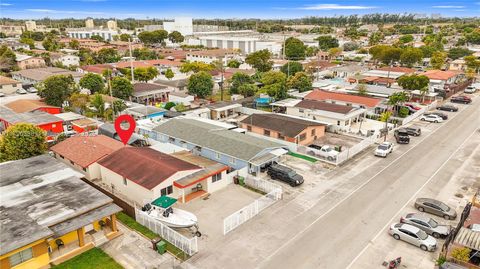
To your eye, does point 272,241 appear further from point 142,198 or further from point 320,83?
point 320,83

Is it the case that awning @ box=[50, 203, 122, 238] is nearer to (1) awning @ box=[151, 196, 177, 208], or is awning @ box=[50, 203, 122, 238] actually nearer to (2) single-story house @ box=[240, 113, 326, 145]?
(1) awning @ box=[151, 196, 177, 208]

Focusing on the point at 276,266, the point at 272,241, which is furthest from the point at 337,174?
the point at 276,266

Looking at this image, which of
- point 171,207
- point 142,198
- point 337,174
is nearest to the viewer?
point 171,207

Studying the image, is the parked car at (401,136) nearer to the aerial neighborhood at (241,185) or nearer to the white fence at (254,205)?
the aerial neighborhood at (241,185)

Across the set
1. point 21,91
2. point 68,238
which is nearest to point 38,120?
point 68,238

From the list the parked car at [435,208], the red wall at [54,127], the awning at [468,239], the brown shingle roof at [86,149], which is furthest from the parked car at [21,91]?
the awning at [468,239]

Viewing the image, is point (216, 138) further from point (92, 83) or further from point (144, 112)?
point (92, 83)
